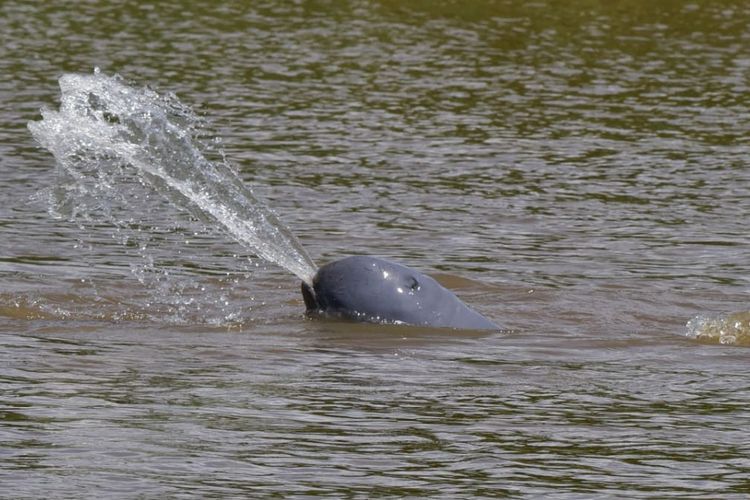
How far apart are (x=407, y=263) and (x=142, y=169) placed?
2993 millimetres

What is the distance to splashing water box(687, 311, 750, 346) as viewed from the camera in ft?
37.6

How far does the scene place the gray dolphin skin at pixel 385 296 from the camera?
11617 millimetres

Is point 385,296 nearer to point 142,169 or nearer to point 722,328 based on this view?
point 722,328

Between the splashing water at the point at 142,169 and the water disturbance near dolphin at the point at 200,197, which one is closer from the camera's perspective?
the water disturbance near dolphin at the point at 200,197

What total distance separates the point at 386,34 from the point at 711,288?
16.4m

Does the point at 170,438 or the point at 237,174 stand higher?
the point at 170,438

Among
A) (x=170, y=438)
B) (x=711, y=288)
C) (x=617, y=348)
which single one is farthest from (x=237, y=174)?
(x=170, y=438)

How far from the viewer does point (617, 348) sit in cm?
1120

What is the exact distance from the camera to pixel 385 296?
11.7 m

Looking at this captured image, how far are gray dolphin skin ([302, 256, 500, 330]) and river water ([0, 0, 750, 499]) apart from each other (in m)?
0.17

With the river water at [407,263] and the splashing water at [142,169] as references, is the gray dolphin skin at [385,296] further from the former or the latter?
the splashing water at [142,169]

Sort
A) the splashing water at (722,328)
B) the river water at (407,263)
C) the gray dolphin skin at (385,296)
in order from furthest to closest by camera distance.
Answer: the gray dolphin skin at (385,296), the splashing water at (722,328), the river water at (407,263)

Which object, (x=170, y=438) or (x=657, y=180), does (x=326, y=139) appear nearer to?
(x=657, y=180)

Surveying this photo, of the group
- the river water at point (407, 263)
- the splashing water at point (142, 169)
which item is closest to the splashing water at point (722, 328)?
the river water at point (407, 263)
